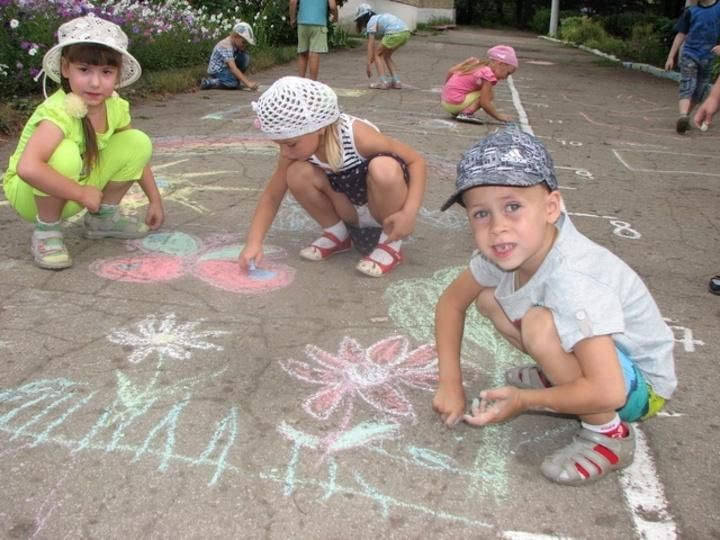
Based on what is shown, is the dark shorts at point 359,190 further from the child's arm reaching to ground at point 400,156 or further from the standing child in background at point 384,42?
the standing child in background at point 384,42

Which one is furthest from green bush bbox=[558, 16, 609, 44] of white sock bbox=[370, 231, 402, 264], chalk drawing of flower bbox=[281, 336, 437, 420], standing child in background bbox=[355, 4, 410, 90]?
chalk drawing of flower bbox=[281, 336, 437, 420]

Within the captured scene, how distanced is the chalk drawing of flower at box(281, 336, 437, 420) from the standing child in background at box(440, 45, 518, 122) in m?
4.56

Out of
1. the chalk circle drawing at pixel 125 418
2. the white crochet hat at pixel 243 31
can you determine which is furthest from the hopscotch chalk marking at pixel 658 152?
the white crochet hat at pixel 243 31

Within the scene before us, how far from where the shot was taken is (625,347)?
5.82ft

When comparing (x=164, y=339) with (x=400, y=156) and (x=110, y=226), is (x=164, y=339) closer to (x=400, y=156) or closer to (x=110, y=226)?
(x=110, y=226)

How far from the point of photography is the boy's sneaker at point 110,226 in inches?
125

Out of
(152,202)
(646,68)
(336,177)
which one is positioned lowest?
(646,68)

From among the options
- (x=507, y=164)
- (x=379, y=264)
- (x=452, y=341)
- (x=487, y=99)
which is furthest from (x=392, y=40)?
(x=507, y=164)

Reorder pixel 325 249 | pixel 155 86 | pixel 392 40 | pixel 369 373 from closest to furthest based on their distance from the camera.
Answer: pixel 369 373 < pixel 325 249 < pixel 155 86 < pixel 392 40

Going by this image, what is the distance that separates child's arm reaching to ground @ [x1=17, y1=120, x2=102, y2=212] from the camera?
2.65 meters

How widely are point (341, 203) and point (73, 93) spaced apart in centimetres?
114

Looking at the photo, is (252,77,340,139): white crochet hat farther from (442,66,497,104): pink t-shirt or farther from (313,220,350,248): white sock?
(442,66,497,104): pink t-shirt

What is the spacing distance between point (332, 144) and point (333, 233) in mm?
517

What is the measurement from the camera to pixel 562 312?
5.32ft
